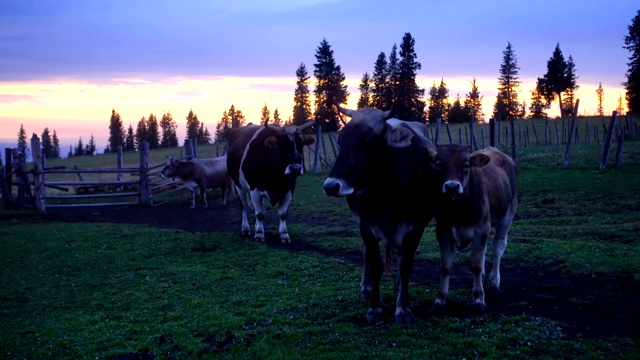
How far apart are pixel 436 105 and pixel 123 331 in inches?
3309

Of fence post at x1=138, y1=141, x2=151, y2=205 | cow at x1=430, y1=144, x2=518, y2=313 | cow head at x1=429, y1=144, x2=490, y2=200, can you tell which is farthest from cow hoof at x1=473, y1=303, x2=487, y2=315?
fence post at x1=138, y1=141, x2=151, y2=205

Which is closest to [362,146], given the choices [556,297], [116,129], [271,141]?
[556,297]

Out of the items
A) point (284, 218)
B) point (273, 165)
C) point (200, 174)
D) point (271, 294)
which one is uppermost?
point (273, 165)

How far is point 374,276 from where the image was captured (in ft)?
20.6

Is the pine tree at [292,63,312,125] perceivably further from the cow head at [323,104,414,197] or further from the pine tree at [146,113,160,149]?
Result: the cow head at [323,104,414,197]

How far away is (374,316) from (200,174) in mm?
16993

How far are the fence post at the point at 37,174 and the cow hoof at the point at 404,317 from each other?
17.9 m

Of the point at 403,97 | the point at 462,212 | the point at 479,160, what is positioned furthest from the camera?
the point at 403,97

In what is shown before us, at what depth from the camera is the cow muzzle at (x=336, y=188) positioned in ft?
18.6

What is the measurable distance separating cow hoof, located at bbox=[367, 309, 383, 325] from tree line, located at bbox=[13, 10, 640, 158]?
64.5ft

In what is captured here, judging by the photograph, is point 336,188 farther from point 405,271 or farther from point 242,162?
point 242,162

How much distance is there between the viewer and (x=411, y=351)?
5.29 m

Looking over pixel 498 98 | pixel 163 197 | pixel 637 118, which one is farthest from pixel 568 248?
pixel 498 98

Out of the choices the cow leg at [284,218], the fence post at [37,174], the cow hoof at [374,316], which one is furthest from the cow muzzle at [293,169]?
the fence post at [37,174]
